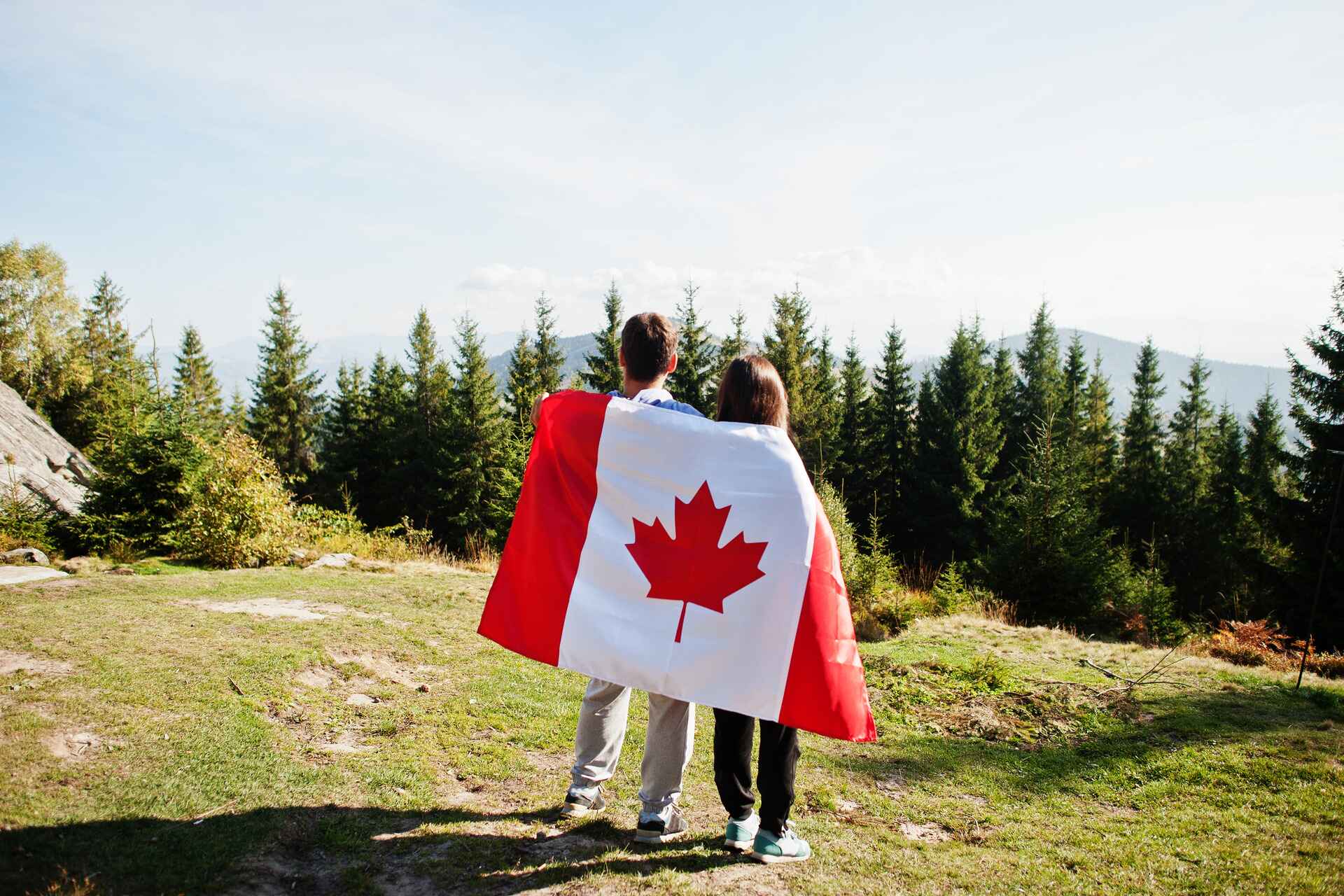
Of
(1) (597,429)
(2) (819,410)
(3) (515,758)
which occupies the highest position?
(2) (819,410)

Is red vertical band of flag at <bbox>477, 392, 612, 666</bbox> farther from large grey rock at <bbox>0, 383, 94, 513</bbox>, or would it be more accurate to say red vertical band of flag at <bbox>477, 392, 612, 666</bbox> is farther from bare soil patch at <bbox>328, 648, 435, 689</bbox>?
large grey rock at <bbox>0, 383, 94, 513</bbox>

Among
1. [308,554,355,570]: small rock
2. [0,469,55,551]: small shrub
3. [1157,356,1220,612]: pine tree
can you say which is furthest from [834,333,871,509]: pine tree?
[0,469,55,551]: small shrub

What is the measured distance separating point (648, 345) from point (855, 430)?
1429 inches

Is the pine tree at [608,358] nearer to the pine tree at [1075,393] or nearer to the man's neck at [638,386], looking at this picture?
the pine tree at [1075,393]

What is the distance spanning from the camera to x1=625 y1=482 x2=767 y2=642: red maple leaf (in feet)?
11.9

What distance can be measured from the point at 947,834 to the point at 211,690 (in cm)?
507

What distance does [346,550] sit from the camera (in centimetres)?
1370

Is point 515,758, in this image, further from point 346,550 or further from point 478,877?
point 346,550

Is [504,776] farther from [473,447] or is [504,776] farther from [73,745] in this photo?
[473,447]

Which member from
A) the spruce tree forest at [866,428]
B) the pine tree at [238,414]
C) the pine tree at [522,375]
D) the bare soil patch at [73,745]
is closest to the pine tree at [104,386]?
the spruce tree forest at [866,428]

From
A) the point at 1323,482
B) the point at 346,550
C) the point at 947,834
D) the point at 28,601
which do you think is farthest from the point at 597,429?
the point at 1323,482

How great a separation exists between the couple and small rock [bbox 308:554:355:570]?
29.7 feet

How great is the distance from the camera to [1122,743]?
594 centimetres

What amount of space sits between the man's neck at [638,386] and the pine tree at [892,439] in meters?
34.6
